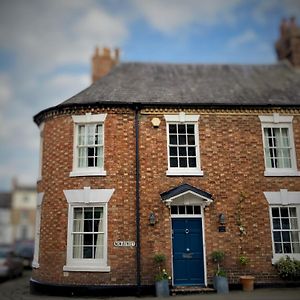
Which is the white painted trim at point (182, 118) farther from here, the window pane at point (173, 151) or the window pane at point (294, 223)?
the window pane at point (294, 223)

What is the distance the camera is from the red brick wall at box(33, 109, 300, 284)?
11789 millimetres

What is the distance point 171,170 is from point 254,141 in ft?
11.1

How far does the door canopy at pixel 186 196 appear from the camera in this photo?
39.0ft

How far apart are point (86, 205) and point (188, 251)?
3.94m

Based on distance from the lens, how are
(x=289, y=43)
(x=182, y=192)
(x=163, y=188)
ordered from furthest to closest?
(x=289, y=43)
(x=163, y=188)
(x=182, y=192)

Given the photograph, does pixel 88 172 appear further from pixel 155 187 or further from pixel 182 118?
pixel 182 118

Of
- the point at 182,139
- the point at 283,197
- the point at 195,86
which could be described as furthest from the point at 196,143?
the point at 283,197

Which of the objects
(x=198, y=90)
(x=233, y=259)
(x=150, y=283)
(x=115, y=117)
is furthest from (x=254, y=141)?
(x=150, y=283)

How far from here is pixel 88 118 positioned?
12.9m

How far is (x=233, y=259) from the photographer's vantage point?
1188cm

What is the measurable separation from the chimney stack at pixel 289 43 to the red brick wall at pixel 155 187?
6405 mm

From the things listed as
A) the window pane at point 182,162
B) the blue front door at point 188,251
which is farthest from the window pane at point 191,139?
the blue front door at point 188,251

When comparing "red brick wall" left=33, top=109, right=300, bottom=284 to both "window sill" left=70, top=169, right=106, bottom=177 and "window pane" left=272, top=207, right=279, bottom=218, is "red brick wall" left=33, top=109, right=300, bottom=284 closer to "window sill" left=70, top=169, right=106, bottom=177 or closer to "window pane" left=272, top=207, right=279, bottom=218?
"window sill" left=70, top=169, right=106, bottom=177

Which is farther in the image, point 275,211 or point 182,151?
point 182,151
